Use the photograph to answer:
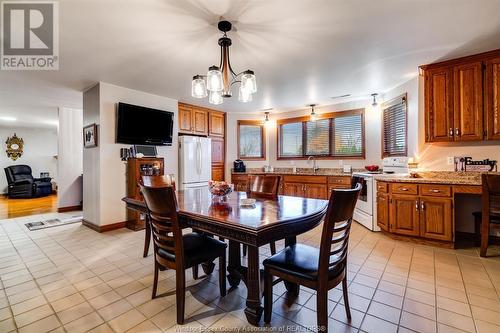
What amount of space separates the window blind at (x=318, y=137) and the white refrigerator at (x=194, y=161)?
2.47 m

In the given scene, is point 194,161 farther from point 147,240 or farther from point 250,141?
point 147,240

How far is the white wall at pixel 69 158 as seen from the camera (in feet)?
18.2

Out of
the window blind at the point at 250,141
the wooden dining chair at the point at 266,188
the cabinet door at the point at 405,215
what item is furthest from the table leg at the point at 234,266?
the window blind at the point at 250,141

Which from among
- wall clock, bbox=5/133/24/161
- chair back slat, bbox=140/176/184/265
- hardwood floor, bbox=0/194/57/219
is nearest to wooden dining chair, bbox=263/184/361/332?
chair back slat, bbox=140/176/184/265

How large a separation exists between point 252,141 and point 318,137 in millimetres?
1761

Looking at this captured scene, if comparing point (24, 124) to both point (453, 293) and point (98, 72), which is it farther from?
point (453, 293)

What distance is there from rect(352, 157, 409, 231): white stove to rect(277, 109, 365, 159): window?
101cm

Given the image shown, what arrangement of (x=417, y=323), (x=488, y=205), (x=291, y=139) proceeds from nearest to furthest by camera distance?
(x=417, y=323), (x=488, y=205), (x=291, y=139)

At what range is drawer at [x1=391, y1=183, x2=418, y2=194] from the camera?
10.4 feet

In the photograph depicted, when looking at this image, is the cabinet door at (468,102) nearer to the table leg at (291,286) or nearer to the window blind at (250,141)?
the table leg at (291,286)

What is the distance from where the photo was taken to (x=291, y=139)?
607 centimetres

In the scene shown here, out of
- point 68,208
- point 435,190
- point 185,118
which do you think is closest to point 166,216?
point 435,190

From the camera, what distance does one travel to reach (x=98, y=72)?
3395mm

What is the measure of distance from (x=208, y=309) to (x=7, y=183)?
1027 cm
